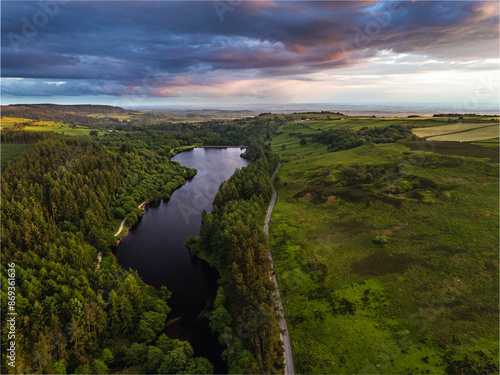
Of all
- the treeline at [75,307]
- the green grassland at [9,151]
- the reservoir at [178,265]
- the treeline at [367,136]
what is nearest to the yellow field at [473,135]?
the treeline at [367,136]

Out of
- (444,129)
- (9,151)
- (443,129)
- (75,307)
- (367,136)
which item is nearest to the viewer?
(75,307)

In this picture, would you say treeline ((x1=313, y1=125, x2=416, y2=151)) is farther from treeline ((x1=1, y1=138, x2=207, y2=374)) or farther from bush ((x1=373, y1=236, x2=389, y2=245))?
treeline ((x1=1, y1=138, x2=207, y2=374))

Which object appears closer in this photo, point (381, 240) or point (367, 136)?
point (381, 240)

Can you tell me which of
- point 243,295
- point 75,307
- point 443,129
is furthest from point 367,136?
point 75,307

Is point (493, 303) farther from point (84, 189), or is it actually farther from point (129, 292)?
point (84, 189)

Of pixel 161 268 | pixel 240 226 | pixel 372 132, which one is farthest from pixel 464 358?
pixel 372 132

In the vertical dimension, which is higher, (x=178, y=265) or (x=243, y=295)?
(x=243, y=295)

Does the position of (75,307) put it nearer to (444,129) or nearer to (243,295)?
(243,295)
